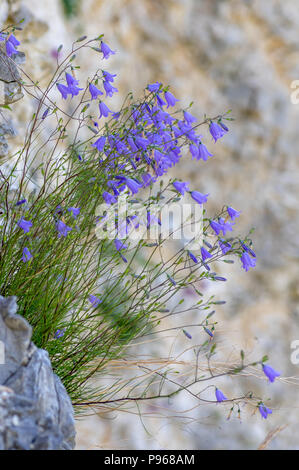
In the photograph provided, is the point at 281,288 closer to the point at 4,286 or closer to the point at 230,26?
the point at 230,26

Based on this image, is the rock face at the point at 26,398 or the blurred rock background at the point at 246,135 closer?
the rock face at the point at 26,398

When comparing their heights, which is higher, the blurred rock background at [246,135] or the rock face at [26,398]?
the blurred rock background at [246,135]

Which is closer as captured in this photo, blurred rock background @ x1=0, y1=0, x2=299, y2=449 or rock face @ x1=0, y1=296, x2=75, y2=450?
rock face @ x1=0, y1=296, x2=75, y2=450

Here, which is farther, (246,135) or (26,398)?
(246,135)

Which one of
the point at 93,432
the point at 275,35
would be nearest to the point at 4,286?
the point at 93,432

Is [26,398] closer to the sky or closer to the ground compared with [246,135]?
closer to the ground
